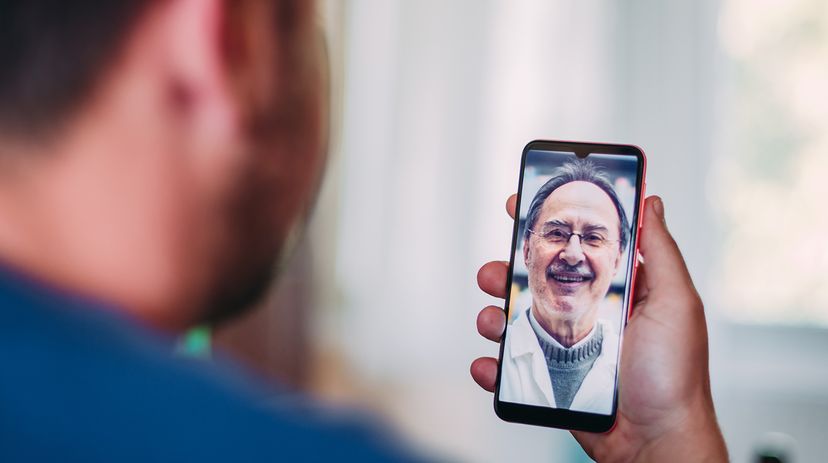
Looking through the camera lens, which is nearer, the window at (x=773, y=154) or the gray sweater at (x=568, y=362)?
the gray sweater at (x=568, y=362)

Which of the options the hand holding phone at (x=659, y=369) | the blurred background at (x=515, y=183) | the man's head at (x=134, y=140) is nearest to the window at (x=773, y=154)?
the blurred background at (x=515, y=183)

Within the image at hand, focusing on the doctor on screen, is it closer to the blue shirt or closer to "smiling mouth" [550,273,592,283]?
"smiling mouth" [550,273,592,283]

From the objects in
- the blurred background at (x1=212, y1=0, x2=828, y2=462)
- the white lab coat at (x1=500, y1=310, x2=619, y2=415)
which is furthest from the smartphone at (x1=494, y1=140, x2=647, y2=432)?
the blurred background at (x1=212, y1=0, x2=828, y2=462)

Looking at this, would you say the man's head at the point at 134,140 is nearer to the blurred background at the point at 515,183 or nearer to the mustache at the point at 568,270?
the mustache at the point at 568,270

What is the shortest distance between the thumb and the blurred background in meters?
0.88

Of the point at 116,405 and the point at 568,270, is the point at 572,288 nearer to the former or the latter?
the point at 568,270

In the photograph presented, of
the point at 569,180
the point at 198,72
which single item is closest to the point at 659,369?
the point at 569,180

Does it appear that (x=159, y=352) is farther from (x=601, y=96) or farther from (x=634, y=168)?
(x=601, y=96)

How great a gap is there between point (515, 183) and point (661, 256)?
95cm

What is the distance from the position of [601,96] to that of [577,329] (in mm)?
1005

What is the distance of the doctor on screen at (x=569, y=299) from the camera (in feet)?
2.31

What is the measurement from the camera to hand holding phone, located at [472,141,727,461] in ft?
2.33

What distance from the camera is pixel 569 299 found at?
2.36 feet

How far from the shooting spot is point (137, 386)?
0.23 m
